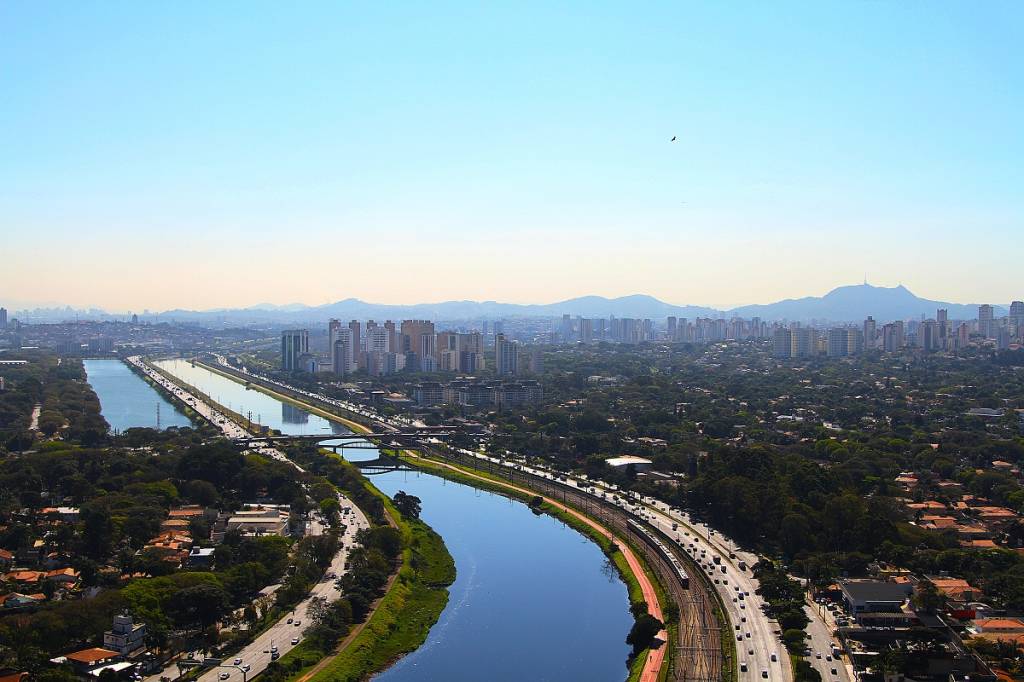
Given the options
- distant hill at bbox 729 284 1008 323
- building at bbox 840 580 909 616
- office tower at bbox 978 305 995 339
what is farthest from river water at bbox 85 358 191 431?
distant hill at bbox 729 284 1008 323

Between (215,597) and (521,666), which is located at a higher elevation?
(215,597)

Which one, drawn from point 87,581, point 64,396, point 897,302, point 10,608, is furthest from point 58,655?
point 897,302

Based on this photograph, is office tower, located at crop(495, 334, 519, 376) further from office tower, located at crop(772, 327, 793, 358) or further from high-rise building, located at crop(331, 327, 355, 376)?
office tower, located at crop(772, 327, 793, 358)

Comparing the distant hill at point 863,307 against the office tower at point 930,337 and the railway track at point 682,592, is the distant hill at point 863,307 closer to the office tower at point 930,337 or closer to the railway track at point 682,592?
the office tower at point 930,337

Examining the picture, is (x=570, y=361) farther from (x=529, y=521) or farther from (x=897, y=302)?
(x=897, y=302)

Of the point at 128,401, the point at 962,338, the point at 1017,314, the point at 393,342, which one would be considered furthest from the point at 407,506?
the point at 1017,314

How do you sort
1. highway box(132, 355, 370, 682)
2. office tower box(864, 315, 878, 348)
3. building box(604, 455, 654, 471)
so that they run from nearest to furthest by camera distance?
highway box(132, 355, 370, 682) → building box(604, 455, 654, 471) → office tower box(864, 315, 878, 348)
